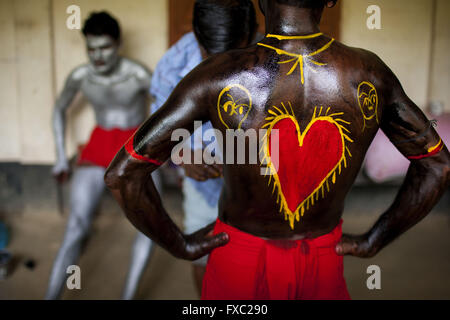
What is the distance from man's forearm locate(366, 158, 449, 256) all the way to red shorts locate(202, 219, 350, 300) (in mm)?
200

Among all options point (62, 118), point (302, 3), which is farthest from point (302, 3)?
point (62, 118)

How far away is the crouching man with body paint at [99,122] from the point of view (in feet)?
9.47

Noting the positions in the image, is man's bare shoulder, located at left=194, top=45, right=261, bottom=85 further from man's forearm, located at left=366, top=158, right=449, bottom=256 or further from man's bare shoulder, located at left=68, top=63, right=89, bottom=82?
man's bare shoulder, located at left=68, top=63, right=89, bottom=82

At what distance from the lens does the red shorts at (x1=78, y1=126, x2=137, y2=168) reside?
323 cm

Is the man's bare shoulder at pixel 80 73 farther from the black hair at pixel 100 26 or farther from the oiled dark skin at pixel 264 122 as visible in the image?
the oiled dark skin at pixel 264 122

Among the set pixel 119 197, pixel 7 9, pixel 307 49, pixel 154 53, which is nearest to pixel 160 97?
pixel 119 197

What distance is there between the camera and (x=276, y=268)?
4.58 feet

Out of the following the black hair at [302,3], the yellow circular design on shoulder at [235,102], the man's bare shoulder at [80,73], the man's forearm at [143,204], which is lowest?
the man's forearm at [143,204]

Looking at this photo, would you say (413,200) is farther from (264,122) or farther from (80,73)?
(80,73)

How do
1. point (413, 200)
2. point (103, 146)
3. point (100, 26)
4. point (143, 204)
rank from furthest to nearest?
1. point (103, 146)
2. point (100, 26)
3. point (413, 200)
4. point (143, 204)

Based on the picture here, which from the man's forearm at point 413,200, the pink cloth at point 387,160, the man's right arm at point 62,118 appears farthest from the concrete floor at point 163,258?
the man's forearm at point 413,200

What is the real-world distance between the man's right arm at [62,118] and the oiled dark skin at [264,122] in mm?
2203

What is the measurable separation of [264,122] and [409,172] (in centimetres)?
57

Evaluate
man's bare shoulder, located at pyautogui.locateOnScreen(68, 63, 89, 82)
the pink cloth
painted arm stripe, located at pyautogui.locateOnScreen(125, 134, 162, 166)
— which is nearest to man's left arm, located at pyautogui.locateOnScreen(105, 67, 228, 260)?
painted arm stripe, located at pyautogui.locateOnScreen(125, 134, 162, 166)
